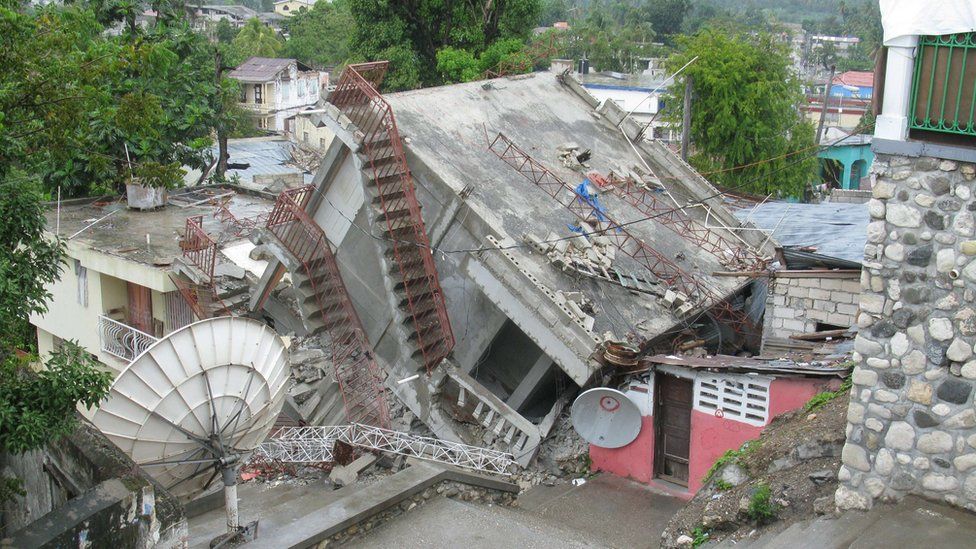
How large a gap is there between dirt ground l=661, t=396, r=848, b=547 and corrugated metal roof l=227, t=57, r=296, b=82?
173 ft

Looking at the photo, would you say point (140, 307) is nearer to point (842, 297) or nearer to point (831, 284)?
point (831, 284)

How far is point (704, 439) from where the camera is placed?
14.3m

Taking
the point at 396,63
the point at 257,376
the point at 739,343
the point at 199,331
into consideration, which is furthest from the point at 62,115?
the point at 396,63

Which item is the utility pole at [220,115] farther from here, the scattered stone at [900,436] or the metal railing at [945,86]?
the scattered stone at [900,436]

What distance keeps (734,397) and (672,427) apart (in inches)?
59.3

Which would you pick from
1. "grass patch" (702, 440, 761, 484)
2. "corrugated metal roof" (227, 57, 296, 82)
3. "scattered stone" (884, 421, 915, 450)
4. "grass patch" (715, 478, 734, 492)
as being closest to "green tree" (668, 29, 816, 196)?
"grass patch" (702, 440, 761, 484)

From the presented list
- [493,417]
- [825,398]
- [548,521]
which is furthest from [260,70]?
[825,398]

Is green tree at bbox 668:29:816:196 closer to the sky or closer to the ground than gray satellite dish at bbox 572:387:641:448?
closer to the sky

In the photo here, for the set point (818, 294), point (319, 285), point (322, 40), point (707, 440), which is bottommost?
point (707, 440)

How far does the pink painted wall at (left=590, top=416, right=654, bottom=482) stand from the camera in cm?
1493

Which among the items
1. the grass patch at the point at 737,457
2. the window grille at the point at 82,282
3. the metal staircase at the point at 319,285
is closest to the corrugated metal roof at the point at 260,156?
the window grille at the point at 82,282

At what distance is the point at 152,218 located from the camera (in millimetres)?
24750

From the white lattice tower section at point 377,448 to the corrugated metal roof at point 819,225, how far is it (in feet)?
21.3

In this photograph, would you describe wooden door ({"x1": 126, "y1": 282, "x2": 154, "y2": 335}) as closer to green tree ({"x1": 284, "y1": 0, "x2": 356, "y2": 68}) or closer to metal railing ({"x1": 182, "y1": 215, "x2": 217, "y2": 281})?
metal railing ({"x1": 182, "y1": 215, "x2": 217, "y2": 281})
